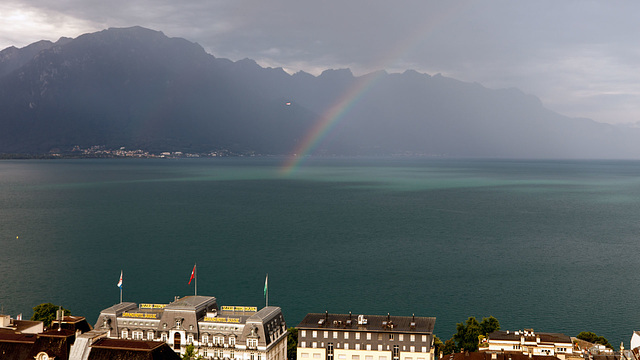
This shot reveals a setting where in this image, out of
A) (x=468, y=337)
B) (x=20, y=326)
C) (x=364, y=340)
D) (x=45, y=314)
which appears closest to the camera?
(x=20, y=326)

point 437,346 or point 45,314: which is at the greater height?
point 45,314

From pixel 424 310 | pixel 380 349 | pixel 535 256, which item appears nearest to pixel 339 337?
pixel 380 349

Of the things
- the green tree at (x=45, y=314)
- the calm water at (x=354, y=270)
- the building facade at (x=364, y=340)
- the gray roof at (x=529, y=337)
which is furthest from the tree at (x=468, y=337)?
the green tree at (x=45, y=314)

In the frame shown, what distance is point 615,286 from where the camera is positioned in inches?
4884

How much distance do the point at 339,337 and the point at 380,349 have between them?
5995 millimetres

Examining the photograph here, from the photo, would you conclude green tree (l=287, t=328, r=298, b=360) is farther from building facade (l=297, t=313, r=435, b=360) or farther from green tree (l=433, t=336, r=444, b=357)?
green tree (l=433, t=336, r=444, b=357)

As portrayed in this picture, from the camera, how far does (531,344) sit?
77.3 metres

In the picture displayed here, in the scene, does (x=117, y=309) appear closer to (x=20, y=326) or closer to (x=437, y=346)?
(x=20, y=326)

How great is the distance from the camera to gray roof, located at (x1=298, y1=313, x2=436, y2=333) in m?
79.9

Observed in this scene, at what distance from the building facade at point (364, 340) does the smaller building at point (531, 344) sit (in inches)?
351

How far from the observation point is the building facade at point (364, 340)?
78.6 meters

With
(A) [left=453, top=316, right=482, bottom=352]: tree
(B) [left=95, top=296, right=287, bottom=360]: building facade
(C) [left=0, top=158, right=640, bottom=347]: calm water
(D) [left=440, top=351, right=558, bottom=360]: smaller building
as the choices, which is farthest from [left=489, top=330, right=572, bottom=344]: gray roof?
(B) [left=95, top=296, right=287, bottom=360]: building facade

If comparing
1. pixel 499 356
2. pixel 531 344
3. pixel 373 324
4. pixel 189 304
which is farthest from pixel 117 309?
pixel 531 344

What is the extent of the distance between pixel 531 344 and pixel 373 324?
71.7ft
